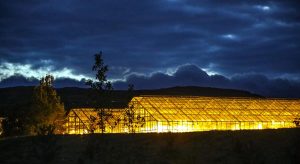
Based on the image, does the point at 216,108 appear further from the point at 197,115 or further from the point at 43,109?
the point at 43,109

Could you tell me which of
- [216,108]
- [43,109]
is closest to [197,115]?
[216,108]

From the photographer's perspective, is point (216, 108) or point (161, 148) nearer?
point (161, 148)

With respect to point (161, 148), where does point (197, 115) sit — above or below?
above

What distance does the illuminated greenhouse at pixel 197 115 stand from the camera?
6975 cm

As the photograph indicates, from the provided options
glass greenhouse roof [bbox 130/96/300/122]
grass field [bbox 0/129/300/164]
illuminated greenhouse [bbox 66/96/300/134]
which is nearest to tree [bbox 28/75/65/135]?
illuminated greenhouse [bbox 66/96/300/134]

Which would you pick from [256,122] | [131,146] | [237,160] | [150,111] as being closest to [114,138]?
[131,146]

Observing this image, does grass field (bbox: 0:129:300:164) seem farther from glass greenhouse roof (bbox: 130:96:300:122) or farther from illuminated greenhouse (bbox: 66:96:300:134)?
glass greenhouse roof (bbox: 130:96:300:122)

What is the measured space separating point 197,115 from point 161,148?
25845mm

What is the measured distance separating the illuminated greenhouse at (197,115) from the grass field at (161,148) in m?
13.9

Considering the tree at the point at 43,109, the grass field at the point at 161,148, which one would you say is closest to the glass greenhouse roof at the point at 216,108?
the tree at the point at 43,109

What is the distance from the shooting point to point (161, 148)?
47.5 metres

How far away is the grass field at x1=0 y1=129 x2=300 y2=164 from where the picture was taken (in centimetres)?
4397

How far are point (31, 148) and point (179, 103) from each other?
2942cm

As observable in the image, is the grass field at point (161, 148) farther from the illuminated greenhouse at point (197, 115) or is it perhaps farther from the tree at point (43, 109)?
the tree at point (43, 109)
